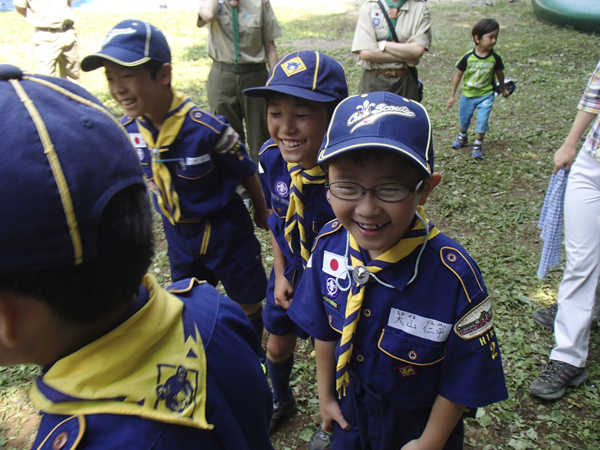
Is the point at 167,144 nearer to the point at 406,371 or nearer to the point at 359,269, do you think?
the point at 359,269

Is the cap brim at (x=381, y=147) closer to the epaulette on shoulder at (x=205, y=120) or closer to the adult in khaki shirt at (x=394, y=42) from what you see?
the epaulette on shoulder at (x=205, y=120)

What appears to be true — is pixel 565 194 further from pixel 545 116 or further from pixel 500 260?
pixel 545 116

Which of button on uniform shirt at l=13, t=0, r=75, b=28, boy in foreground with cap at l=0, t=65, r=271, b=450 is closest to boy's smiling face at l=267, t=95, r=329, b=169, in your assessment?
boy in foreground with cap at l=0, t=65, r=271, b=450

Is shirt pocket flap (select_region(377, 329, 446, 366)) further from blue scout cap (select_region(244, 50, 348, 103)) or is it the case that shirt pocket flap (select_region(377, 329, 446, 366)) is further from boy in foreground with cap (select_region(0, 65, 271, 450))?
blue scout cap (select_region(244, 50, 348, 103))

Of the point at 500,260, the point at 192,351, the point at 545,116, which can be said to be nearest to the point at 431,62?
the point at 545,116

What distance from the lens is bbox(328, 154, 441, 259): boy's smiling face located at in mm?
1357

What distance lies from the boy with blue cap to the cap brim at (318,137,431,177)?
26.3 inches

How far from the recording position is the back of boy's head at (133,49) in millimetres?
2238

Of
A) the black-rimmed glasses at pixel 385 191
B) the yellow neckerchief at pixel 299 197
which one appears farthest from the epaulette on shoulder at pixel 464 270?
the yellow neckerchief at pixel 299 197

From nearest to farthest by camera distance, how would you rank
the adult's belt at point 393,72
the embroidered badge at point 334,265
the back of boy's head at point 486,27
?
the embroidered badge at point 334,265, the adult's belt at point 393,72, the back of boy's head at point 486,27

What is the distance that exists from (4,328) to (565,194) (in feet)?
9.57

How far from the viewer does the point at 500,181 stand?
549 centimetres

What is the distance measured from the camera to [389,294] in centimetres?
149

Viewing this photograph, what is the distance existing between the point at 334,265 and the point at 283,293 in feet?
2.39
